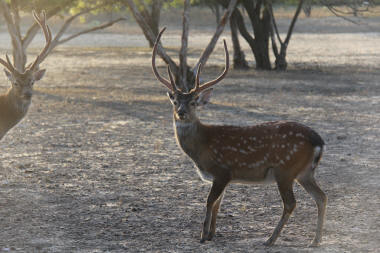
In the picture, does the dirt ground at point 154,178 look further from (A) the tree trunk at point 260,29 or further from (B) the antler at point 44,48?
(A) the tree trunk at point 260,29

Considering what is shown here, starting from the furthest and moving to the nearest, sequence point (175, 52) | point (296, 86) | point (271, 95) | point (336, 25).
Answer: point (336, 25), point (175, 52), point (296, 86), point (271, 95)

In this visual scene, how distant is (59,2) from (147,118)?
352 inches

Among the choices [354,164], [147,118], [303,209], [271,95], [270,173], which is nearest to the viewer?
[270,173]

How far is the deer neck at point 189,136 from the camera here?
738cm

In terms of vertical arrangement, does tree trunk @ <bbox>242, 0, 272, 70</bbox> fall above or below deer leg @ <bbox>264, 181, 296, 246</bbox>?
below

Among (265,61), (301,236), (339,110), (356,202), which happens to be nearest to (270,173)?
(301,236)

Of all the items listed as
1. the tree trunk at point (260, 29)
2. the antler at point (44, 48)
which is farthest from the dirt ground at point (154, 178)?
the tree trunk at point (260, 29)

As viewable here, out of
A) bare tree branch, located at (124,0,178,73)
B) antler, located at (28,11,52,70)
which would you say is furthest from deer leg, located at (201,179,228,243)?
bare tree branch, located at (124,0,178,73)

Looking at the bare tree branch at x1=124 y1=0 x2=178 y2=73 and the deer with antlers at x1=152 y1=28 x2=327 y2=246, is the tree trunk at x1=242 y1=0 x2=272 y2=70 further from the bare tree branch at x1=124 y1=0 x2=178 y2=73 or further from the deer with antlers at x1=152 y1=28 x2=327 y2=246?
the deer with antlers at x1=152 y1=28 x2=327 y2=246

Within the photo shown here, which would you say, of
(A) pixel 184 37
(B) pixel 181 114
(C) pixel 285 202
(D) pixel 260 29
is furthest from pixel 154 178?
(D) pixel 260 29

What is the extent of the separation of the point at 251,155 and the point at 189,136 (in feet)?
2.40

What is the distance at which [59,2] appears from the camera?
23.1 metres

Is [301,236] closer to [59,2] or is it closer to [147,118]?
[147,118]

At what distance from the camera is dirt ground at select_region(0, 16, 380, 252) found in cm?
728
